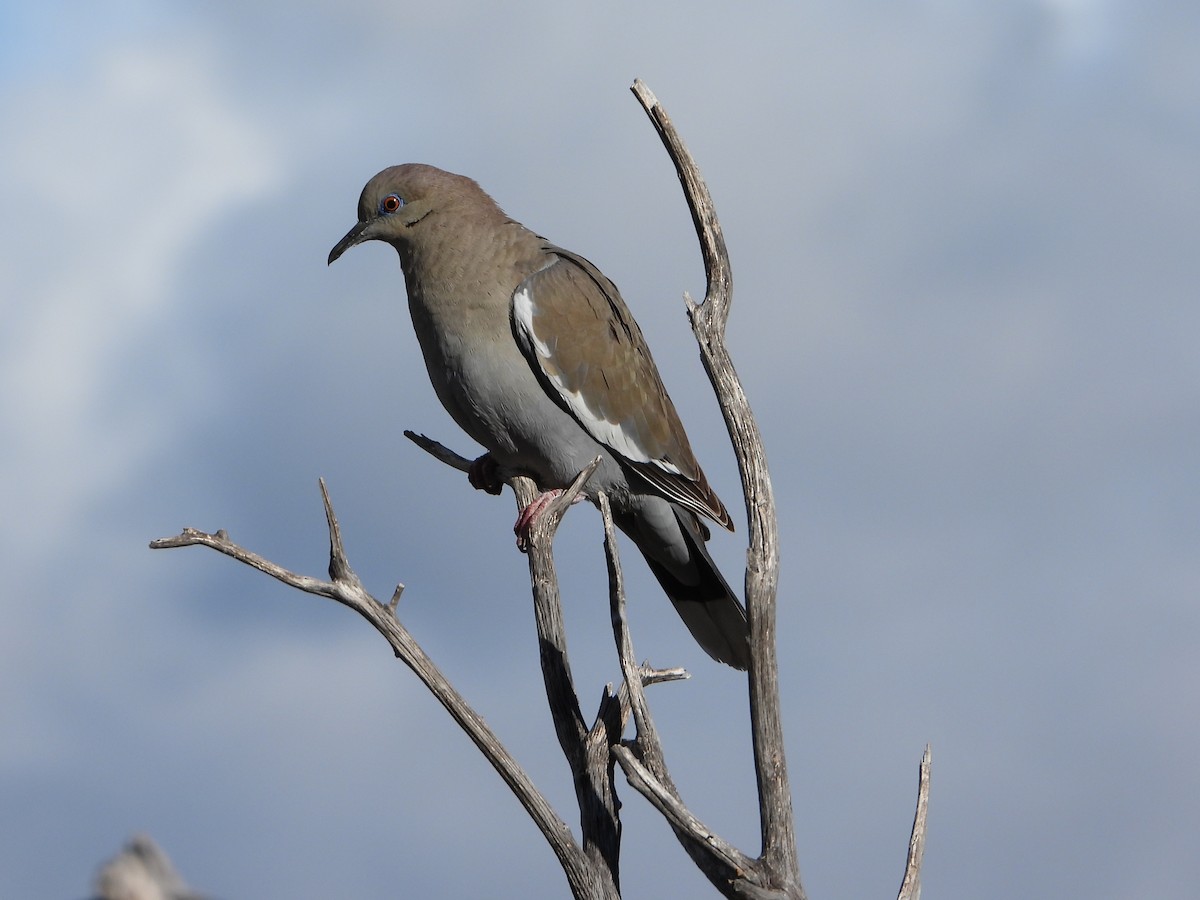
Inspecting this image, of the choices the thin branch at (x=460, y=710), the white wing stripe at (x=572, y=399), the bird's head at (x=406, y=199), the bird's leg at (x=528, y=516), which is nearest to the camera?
the thin branch at (x=460, y=710)

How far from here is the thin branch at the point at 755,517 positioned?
14.5ft

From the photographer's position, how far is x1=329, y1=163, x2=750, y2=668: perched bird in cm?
543

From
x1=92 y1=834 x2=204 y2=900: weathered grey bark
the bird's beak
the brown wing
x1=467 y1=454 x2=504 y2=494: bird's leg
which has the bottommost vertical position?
x1=92 y1=834 x2=204 y2=900: weathered grey bark

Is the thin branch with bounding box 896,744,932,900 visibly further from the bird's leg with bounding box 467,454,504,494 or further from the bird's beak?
the bird's beak

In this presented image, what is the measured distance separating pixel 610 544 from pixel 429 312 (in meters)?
1.45

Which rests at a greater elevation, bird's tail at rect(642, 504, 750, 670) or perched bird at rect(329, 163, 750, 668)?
perched bird at rect(329, 163, 750, 668)

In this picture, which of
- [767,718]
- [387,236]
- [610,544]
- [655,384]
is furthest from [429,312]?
[767,718]

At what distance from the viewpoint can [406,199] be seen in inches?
225

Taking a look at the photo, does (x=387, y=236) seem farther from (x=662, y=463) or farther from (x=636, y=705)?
(x=636, y=705)

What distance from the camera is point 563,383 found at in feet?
18.0

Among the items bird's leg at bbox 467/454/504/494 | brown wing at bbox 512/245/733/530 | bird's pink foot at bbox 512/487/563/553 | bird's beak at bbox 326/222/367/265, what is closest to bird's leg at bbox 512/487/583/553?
bird's pink foot at bbox 512/487/563/553

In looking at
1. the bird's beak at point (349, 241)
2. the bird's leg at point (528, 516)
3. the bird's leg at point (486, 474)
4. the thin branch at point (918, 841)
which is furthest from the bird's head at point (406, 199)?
the thin branch at point (918, 841)

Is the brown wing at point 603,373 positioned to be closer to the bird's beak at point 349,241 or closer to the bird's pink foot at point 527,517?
the bird's pink foot at point 527,517

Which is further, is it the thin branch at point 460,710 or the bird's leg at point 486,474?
the bird's leg at point 486,474
